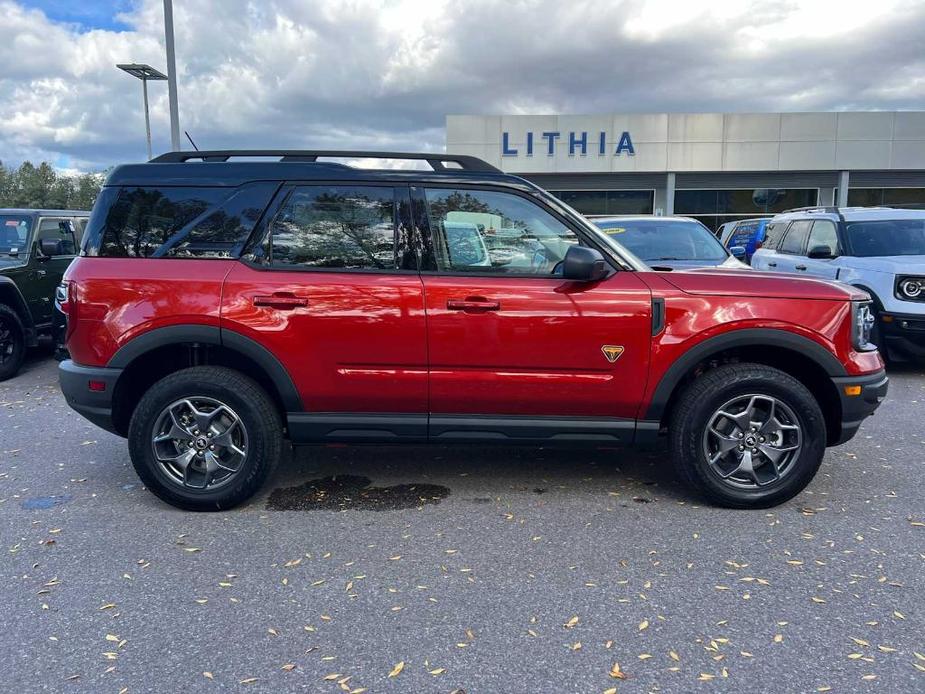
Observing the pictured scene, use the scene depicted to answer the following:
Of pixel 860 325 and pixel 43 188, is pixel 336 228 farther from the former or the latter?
pixel 43 188

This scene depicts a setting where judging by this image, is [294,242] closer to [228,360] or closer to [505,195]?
[228,360]

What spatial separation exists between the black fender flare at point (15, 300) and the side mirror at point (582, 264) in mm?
7042

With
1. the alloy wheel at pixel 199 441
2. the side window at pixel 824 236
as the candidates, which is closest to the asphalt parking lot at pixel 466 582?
the alloy wheel at pixel 199 441

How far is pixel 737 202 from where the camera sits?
30.2 metres

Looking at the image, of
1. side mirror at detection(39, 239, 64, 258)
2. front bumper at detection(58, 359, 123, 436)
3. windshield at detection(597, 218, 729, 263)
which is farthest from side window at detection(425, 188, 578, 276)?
side mirror at detection(39, 239, 64, 258)

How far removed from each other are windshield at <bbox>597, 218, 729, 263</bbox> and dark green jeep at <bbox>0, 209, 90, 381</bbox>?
685 centimetres

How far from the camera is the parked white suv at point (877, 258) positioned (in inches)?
285

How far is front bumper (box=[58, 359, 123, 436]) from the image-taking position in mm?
3838

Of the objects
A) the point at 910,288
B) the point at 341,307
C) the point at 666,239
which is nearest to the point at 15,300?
the point at 341,307

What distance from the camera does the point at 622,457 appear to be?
4.89 meters

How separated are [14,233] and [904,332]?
10326mm

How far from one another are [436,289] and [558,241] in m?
0.76

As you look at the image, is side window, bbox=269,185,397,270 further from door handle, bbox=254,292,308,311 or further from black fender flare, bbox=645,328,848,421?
black fender flare, bbox=645,328,848,421

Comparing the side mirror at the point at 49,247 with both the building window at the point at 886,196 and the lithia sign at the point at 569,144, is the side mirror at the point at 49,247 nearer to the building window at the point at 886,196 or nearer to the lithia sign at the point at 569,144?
the lithia sign at the point at 569,144
